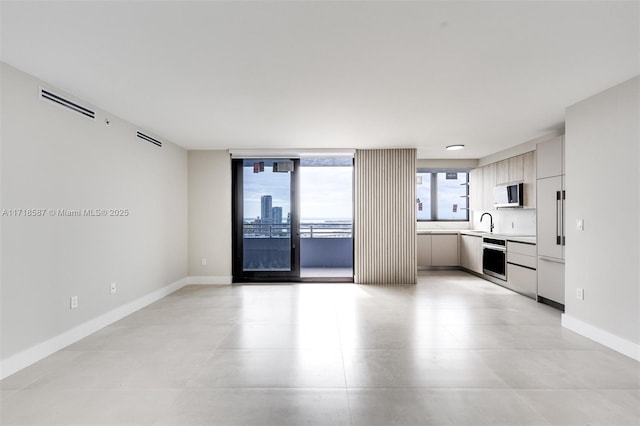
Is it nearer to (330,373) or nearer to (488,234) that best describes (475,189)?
(488,234)

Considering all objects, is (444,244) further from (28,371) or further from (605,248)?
(28,371)

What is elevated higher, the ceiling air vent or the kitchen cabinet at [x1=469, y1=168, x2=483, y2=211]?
the ceiling air vent

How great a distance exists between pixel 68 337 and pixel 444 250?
662cm

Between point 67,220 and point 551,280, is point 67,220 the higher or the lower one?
the higher one

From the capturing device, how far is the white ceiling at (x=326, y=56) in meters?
1.81

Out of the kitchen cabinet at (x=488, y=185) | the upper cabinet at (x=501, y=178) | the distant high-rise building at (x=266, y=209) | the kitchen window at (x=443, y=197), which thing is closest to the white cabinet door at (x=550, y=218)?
the upper cabinet at (x=501, y=178)

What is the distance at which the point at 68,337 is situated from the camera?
9.84 feet

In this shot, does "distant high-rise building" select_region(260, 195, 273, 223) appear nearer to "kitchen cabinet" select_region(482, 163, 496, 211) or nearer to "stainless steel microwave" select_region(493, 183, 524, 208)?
"stainless steel microwave" select_region(493, 183, 524, 208)

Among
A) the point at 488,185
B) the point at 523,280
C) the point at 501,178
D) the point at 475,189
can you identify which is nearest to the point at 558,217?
the point at 523,280

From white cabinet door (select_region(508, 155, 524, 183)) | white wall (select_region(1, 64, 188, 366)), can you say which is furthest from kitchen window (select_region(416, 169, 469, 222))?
white wall (select_region(1, 64, 188, 366))

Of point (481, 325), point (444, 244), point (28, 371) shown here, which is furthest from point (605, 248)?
point (28, 371)

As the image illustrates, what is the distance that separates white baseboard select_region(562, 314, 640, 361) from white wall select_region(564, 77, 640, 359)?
0.01m

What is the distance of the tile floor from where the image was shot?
6.49ft

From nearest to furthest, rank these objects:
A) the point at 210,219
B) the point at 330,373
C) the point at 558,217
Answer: the point at 330,373 → the point at 558,217 → the point at 210,219
